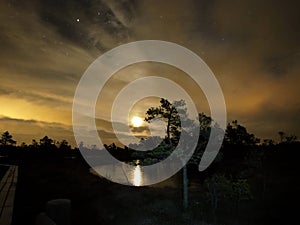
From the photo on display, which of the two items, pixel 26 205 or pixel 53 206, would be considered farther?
pixel 26 205

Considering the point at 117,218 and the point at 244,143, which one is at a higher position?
the point at 244,143

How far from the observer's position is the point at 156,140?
81.0 feet

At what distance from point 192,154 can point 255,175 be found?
19.6m

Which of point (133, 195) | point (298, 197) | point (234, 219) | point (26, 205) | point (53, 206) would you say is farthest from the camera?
point (298, 197)

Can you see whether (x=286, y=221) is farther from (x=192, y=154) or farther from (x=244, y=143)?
(x=244, y=143)

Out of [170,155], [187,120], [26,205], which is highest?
[187,120]

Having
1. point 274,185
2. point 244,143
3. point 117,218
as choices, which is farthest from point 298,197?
point 244,143

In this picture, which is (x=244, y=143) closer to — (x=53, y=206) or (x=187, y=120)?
(x=187, y=120)

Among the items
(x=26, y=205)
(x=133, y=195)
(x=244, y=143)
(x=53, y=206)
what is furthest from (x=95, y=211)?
(x=244, y=143)

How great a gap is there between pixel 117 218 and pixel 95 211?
1728 mm

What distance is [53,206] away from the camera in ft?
17.6

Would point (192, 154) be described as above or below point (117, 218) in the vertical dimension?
above

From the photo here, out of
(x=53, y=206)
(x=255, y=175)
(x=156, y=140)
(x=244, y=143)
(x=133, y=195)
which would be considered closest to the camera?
(x=53, y=206)

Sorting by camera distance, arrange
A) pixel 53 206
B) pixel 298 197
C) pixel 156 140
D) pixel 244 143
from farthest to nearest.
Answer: pixel 244 143
pixel 298 197
pixel 156 140
pixel 53 206
